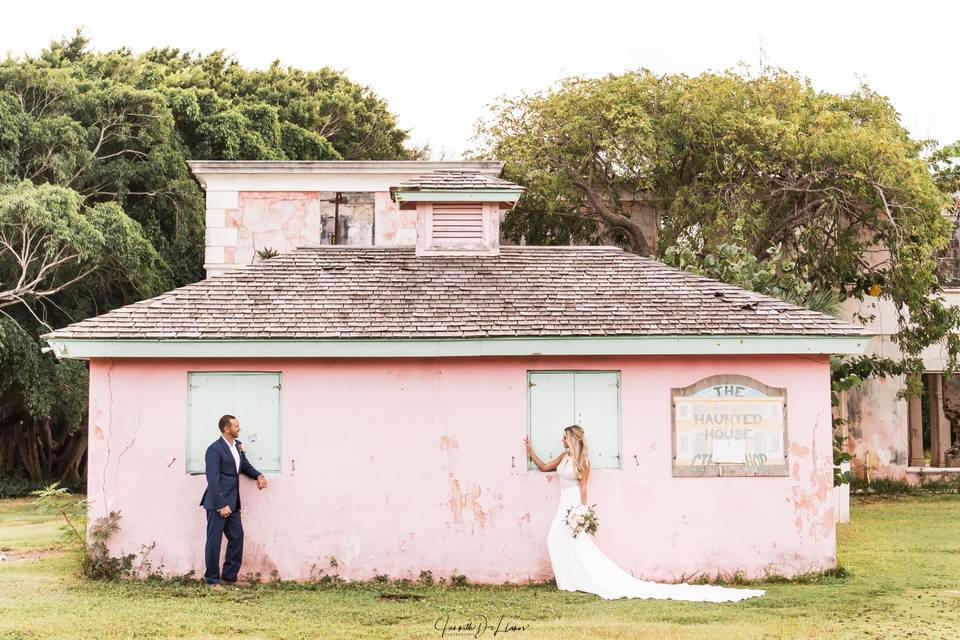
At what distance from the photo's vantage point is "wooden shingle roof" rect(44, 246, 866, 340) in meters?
12.9

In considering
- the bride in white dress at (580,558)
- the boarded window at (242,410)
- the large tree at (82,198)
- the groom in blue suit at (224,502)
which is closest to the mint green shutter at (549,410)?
the bride in white dress at (580,558)

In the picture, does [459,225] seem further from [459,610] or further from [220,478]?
[459,610]

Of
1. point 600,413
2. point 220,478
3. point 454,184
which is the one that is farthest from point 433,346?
point 454,184

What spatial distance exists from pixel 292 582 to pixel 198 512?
1.34 meters

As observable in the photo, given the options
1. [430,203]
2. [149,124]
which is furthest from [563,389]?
[149,124]

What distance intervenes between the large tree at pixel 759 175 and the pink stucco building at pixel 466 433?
7859mm

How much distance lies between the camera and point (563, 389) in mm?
13148

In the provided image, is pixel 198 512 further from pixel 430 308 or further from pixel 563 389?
pixel 563 389

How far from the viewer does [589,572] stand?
12.2 metres

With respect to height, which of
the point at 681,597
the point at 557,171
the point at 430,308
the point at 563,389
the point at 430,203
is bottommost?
the point at 681,597

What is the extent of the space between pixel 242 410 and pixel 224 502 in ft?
3.91

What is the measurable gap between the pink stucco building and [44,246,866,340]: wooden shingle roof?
6 centimetres

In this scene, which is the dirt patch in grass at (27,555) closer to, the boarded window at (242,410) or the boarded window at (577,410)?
the boarded window at (242,410)

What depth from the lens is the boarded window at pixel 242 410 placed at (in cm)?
1300
